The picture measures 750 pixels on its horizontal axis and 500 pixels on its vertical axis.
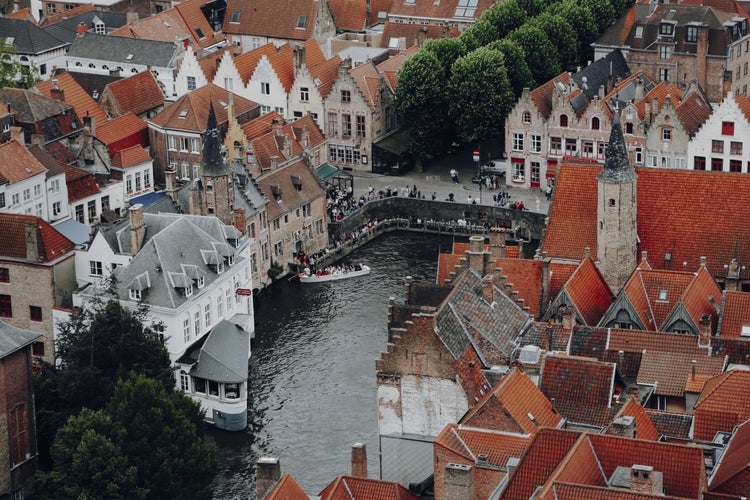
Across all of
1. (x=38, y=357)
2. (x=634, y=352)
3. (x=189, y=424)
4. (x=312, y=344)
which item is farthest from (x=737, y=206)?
(x=38, y=357)

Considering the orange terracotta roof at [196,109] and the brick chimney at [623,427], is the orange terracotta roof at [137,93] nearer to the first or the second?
the orange terracotta roof at [196,109]

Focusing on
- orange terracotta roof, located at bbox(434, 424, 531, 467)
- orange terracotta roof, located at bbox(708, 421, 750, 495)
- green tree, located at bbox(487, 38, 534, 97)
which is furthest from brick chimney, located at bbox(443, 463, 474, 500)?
green tree, located at bbox(487, 38, 534, 97)

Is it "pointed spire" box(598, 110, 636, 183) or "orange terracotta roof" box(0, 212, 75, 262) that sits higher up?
"pointed spire" box(598, 110, 636, 183)

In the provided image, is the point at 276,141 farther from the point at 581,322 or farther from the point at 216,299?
the point at 581,322

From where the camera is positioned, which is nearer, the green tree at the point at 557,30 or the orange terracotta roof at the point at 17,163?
the orange terracotta roof at the point at 17,163

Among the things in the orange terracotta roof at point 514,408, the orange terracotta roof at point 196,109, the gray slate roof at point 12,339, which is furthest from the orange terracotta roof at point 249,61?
the orange terracotta roof at point 514,408

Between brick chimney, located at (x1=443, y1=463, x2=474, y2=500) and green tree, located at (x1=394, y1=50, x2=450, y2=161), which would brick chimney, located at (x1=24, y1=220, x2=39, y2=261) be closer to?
brick chimney, located at (x1=443, y1=463, x2=474, y2=500)

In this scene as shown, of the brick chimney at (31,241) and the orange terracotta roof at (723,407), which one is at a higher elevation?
the brick chimney at (31,241)
